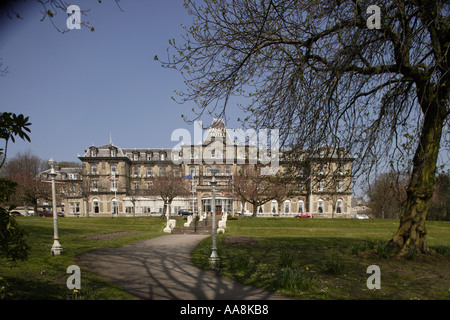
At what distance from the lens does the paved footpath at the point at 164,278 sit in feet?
20.5

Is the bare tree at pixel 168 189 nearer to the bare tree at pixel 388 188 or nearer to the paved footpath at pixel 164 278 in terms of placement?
the paved footpath at pixel 164 278

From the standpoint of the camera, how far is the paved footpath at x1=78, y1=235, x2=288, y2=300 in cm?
623

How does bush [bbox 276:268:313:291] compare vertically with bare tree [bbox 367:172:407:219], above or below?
below

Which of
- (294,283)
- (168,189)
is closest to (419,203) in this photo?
(294,283)

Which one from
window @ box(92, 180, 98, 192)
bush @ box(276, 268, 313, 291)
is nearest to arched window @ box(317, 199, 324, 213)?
window @ box(92, 180, 98, 192)

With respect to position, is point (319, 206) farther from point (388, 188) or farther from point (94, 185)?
point (94, 185)

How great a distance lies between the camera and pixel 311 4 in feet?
25.1

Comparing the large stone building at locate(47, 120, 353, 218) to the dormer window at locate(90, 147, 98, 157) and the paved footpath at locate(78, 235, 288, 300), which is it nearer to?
the dormer window at locate(90, 147, 98, 157)

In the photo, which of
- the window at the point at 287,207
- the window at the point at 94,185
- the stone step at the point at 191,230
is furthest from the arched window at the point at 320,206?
the window at the point at 94,185

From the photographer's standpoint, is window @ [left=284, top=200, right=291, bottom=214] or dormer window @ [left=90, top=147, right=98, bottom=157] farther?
dormer window @ [left=90, top=147, right=98, bottom=157]

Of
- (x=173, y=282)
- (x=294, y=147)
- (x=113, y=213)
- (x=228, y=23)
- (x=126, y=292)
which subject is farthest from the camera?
(x=113, y=213)
